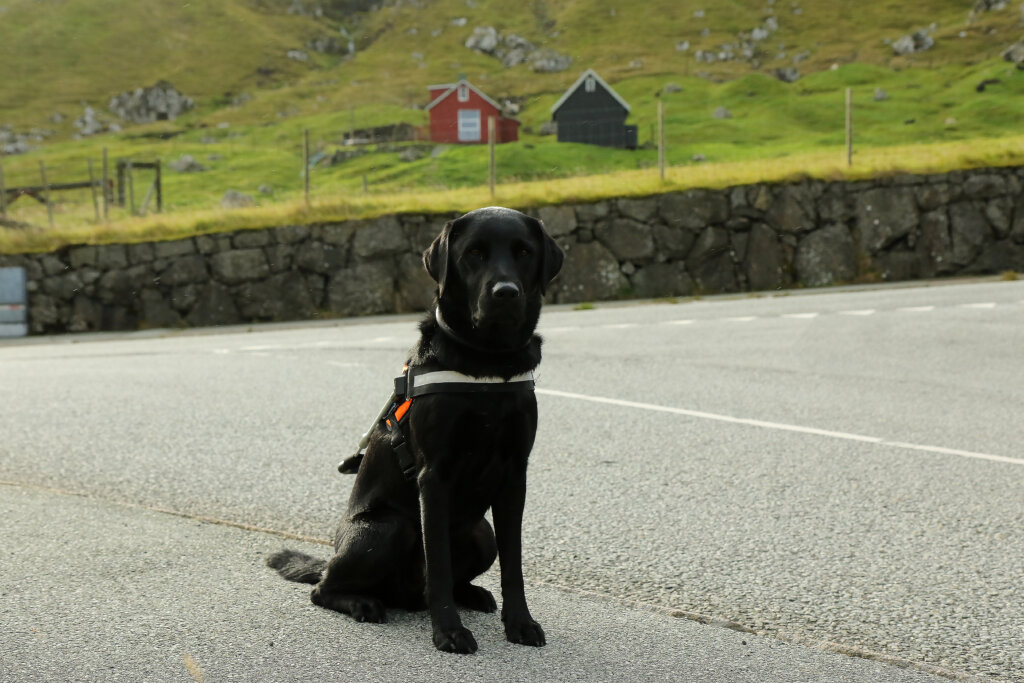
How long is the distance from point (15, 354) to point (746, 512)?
13161 mm

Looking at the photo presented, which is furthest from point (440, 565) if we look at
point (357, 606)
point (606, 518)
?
point (606, 518)

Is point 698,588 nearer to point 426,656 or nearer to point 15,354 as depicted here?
point 426,656

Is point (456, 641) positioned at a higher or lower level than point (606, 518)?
higher

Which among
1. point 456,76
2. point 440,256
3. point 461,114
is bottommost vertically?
point 440,256

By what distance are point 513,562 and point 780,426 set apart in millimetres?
4521

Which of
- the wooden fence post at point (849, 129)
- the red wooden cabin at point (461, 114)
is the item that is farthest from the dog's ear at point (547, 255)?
the red wooden cabin at point (461, 114)

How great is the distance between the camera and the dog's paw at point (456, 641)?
3383mm

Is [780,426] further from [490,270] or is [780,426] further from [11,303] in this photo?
[11,303]

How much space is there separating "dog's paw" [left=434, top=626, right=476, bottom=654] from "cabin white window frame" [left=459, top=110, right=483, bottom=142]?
7250cm

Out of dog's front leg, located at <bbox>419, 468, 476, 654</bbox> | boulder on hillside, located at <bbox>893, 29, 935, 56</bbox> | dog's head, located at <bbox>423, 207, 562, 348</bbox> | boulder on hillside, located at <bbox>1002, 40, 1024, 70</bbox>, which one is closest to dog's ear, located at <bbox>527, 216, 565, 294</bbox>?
dog's head, located at <bbox>423, 207, 562, 348</bbox>

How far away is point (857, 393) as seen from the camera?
8.91 meters

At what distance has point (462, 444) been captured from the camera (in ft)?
11.0

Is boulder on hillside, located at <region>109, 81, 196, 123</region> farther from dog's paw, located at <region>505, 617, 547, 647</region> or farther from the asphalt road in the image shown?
dog's paw, located at <region>505, 617, 547, 647</region>

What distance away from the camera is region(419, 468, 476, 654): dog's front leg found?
11.0 ft
